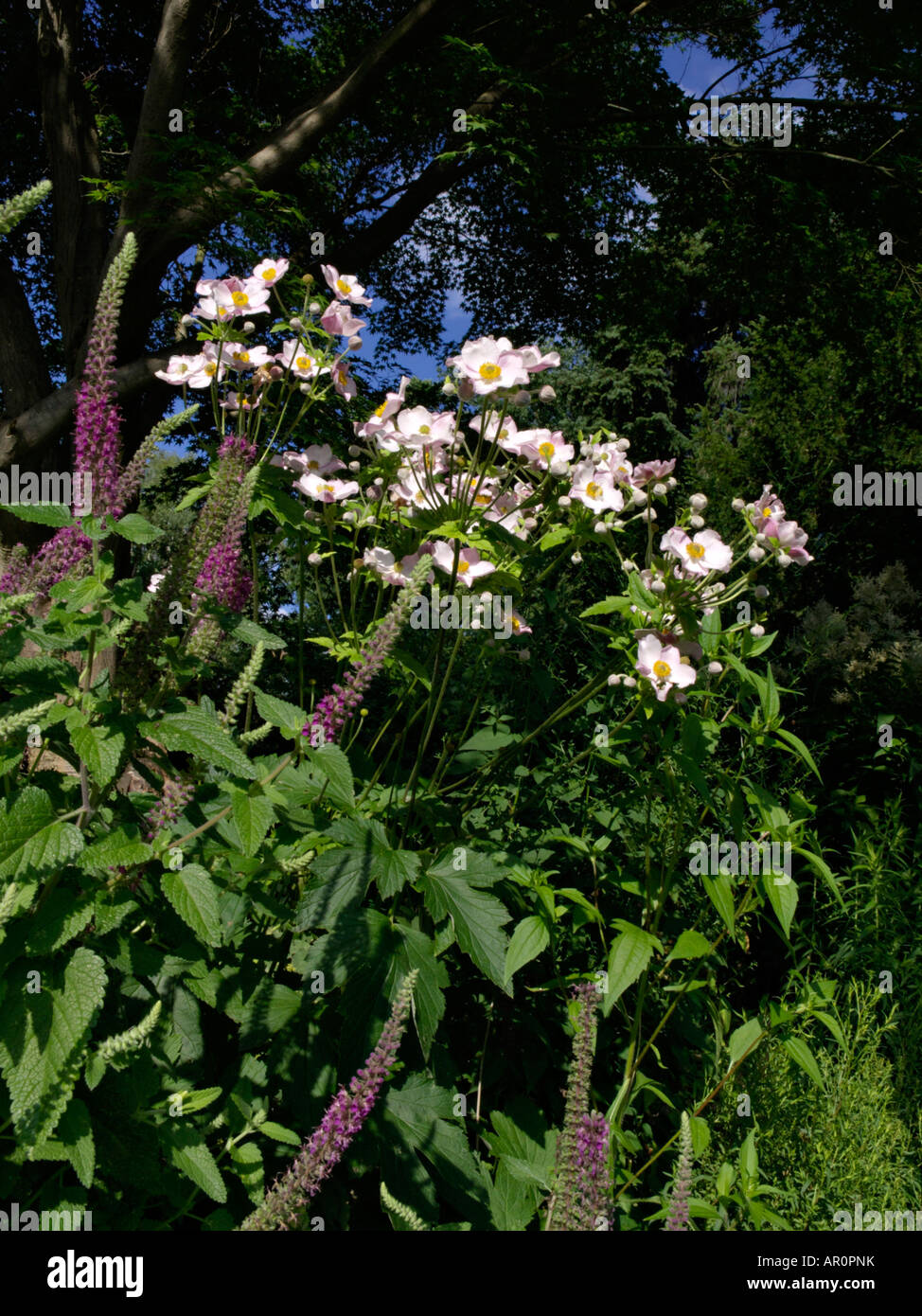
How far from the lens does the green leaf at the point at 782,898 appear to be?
1.94 meters

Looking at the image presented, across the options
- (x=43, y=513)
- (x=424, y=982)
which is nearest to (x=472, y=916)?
(x=424, y=982)

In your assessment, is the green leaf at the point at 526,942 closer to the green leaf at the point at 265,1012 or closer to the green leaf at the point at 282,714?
the green leaf at the point at 265,1012

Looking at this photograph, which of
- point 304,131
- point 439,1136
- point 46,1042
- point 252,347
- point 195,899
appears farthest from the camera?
point 304,131

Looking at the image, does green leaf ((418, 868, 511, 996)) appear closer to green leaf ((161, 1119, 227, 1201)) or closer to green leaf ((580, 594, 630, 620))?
green leaf ((161, 1119, 227, 1201))

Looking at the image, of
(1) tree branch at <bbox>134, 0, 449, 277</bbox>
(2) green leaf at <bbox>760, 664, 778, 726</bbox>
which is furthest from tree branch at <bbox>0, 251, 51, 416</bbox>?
(2) green leaf at <bbox>760, 664, 778, 726</bbox>

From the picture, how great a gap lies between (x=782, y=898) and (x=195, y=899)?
1.35 meters

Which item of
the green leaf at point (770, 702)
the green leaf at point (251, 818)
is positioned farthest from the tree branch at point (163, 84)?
the green leaf at point (251, 818)

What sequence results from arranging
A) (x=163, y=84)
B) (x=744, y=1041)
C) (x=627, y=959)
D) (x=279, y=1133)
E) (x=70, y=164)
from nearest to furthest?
1. (x=279, y=1133)
2. (x=627, y=959)
3. (x=744, y=1041)
4. (x=163, y=84)
5. (x=70, y=164)

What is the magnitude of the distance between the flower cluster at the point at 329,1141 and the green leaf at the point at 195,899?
32 cm

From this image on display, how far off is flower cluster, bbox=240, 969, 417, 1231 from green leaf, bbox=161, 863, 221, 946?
322 millimetres

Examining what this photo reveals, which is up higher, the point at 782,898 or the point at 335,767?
the point at 335,767

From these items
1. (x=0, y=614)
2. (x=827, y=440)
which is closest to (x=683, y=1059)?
(x=0, y=614)

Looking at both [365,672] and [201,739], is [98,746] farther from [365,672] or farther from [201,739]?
[365,672]

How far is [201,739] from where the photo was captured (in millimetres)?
1424
